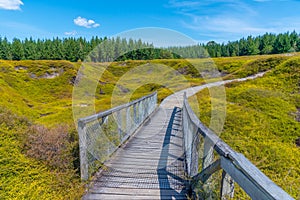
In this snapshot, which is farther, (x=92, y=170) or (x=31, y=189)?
(x=92, y=170)

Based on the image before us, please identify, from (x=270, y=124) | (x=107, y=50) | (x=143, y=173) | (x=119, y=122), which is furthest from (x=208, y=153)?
(x=107, y=50)

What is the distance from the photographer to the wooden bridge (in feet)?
5.58

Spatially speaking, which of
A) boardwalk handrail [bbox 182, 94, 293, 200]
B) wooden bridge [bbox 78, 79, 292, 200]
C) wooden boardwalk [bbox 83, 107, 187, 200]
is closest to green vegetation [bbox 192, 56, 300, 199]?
boardwalk handrail [bbox 182, 94, 293, 200]

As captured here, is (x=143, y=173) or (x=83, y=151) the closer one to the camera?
(x=83, y=151)

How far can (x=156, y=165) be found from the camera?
4.61 meters

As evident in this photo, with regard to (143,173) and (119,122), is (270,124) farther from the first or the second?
(143,173)

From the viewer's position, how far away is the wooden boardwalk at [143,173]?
3.37 meters

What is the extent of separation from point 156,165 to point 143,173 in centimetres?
51

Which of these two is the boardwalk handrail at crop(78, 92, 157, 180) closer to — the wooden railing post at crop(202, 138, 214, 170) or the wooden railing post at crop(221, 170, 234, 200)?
the wooden railing post at crop(202, 138, 214, 170)

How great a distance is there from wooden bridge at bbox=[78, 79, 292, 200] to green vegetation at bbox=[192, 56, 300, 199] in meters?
0.75

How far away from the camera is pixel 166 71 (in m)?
54.8

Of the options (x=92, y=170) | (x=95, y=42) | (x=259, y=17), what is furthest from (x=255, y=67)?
(x=95, y=42)

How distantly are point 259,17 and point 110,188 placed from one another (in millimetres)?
15268

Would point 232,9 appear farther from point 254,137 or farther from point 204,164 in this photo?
point 204,164
